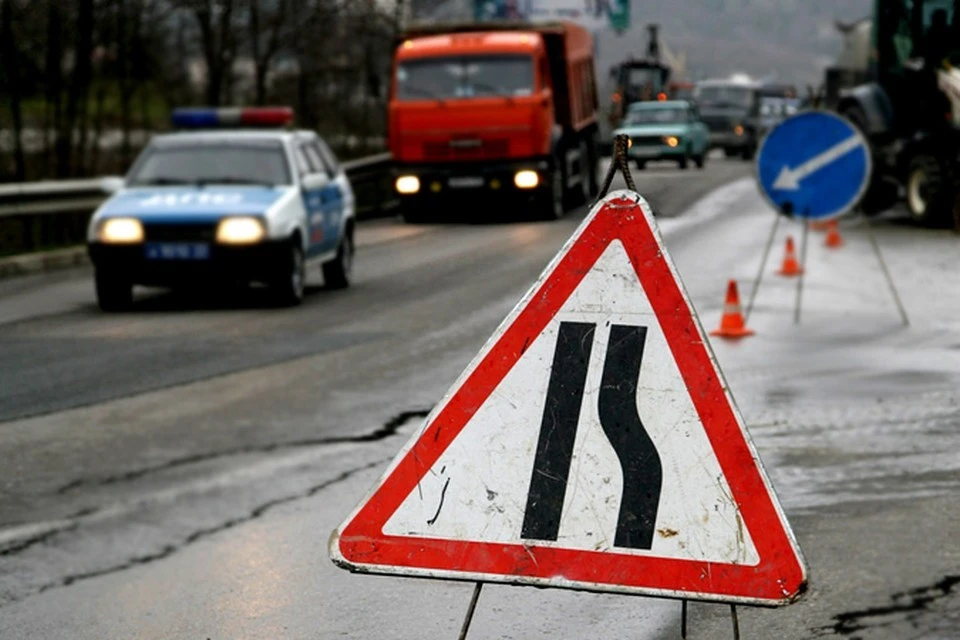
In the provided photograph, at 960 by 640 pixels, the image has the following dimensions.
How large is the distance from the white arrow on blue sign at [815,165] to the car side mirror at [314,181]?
4565mm

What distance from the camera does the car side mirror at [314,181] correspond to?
17469mm

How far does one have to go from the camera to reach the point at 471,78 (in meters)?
28.5

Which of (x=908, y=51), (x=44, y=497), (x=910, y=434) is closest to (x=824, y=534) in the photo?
(x=910, y=434)

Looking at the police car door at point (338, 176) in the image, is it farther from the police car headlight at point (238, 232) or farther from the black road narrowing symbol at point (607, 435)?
the black road narrowing symbol at point (607, 435)

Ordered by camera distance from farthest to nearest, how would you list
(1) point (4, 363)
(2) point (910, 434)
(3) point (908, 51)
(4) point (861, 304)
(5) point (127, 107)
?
(5) point (127, 107)
(3) point (908, 51)
(4) point (861, 304)
(1) point (4, 363)
(2) point (910, 434)

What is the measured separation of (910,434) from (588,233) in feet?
16.1

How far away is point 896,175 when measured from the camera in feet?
84.7

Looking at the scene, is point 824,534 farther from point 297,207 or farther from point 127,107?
point 127,107

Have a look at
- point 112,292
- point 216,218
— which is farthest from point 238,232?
point 112,292

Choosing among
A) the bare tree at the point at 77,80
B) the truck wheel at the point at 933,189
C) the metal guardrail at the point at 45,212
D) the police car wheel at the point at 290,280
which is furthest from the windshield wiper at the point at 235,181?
the truck wheel at the point at 933,189

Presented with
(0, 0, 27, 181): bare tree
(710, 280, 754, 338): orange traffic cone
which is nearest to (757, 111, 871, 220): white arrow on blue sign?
(710, 280, 754, 338): orange traffic cone

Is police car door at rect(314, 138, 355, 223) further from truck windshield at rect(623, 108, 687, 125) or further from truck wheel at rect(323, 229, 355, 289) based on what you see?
truck windshield at rect(623, 108, 687, 125)

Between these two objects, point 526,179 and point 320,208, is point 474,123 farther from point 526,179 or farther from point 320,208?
point 320,208

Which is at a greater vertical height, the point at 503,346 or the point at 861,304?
the point at 503,346
